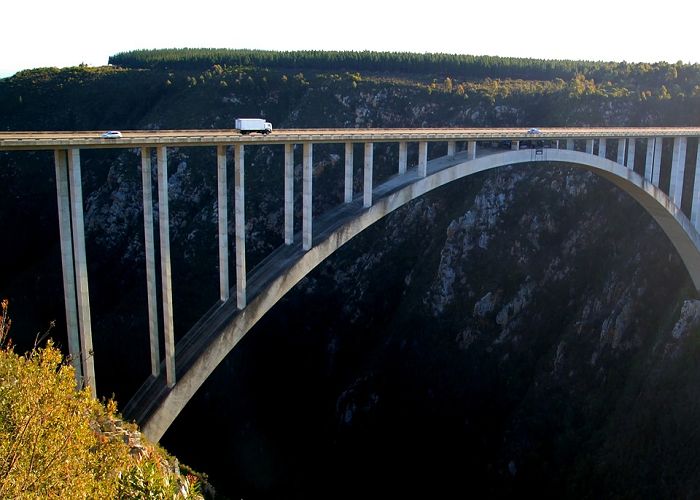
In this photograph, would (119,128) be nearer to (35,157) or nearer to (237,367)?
(35,157)

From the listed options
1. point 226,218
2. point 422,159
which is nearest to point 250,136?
point 226,218

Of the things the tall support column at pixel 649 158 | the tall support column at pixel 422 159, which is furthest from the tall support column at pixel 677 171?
the tall support column at pixel 422 159

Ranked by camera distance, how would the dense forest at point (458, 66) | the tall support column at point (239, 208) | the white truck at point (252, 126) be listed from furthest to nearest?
the dense forest at point (458, 66)
the white truck at point (252, 126)
the tall support column at point (239, 208)

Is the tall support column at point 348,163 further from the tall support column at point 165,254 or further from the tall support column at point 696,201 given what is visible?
the tall support column at point 696,201

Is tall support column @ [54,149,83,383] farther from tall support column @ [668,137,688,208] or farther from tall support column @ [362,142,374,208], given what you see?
tall support column @ [668,137,688,208]

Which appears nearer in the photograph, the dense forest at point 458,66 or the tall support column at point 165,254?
the tall support column at point 165,254

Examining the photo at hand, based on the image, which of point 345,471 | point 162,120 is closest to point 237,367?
point 345,471
